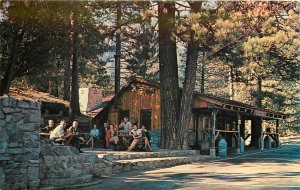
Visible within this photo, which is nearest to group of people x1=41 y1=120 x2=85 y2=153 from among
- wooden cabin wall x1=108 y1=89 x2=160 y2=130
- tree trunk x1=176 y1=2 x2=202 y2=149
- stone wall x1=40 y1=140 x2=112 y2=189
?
stone wall x1=40 y1=140 x2=112 y2=189

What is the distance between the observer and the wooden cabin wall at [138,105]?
77.1ft

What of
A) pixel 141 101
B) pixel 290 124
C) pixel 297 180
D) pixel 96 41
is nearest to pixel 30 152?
pixel 297 180

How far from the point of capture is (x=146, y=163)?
564 inches

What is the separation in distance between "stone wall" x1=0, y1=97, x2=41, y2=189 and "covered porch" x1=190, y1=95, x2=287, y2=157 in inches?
432

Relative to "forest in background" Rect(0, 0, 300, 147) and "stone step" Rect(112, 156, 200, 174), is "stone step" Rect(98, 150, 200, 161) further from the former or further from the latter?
"forest in background" Rect(0, 0, 300, 147)

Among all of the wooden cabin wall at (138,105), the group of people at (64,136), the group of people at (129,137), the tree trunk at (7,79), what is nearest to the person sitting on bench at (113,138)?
the group of people at (129,137)

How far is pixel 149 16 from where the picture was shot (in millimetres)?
15773

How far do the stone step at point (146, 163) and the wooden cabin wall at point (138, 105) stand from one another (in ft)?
22.3

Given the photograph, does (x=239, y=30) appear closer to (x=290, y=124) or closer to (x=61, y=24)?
(x=61, y=24)

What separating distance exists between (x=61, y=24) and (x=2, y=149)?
7.77 m

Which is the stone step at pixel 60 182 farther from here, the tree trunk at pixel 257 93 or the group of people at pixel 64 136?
the tree trunk at pixel 257 93

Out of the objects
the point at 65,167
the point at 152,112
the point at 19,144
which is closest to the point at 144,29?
the point at 152,112

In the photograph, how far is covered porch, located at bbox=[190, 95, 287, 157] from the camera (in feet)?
68.6

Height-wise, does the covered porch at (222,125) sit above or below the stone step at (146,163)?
above
